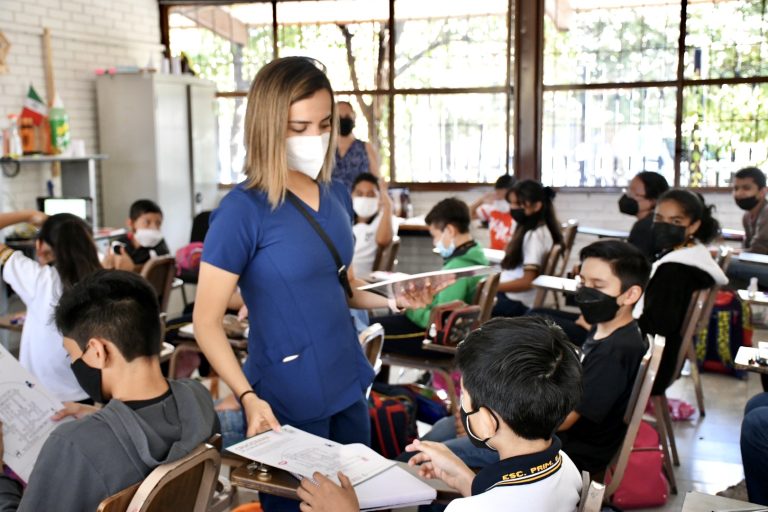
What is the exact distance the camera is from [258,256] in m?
1.77

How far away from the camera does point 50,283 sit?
2.91 meters

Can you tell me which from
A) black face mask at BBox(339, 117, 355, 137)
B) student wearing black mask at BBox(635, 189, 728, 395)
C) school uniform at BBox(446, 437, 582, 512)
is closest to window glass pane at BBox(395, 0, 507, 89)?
black face mask at BBox(339, 117, 355, 137)

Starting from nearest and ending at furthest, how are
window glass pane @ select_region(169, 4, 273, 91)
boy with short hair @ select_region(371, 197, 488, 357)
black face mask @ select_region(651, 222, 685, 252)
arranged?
black face mask @ select_region(651, 222, 685, 252), boy with short hair @ select_region(371, 197, 488, 357), window glass pane @ select_region(169, 4, 273, 91)

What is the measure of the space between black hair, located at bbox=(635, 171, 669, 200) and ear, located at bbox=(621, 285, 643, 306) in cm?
258

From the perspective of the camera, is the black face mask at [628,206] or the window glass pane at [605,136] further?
the window glass pane at [605,136]

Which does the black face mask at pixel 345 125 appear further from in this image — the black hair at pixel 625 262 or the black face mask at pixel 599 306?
the black face mask at pixel 599 306

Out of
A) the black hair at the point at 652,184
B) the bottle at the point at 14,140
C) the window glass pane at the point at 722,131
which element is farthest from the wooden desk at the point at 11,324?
the window glass pane at the point at 722,131

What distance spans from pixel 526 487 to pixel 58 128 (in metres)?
5.34

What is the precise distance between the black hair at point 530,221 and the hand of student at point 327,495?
331 cm

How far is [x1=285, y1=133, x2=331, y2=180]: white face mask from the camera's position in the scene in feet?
5.91

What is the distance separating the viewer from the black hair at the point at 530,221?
4730 millimetres

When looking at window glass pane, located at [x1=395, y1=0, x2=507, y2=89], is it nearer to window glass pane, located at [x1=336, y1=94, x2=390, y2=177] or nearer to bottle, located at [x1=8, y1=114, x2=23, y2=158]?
window glass pane, located at [x1=336, y1=94, x2=390, y2=177]

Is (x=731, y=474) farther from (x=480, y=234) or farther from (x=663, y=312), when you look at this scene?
(x=480, y=234)

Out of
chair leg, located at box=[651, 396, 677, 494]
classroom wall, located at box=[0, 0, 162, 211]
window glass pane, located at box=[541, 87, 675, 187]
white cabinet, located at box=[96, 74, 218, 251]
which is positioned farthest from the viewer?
window glass pane, located at box=[541, 87, 675, 187]
